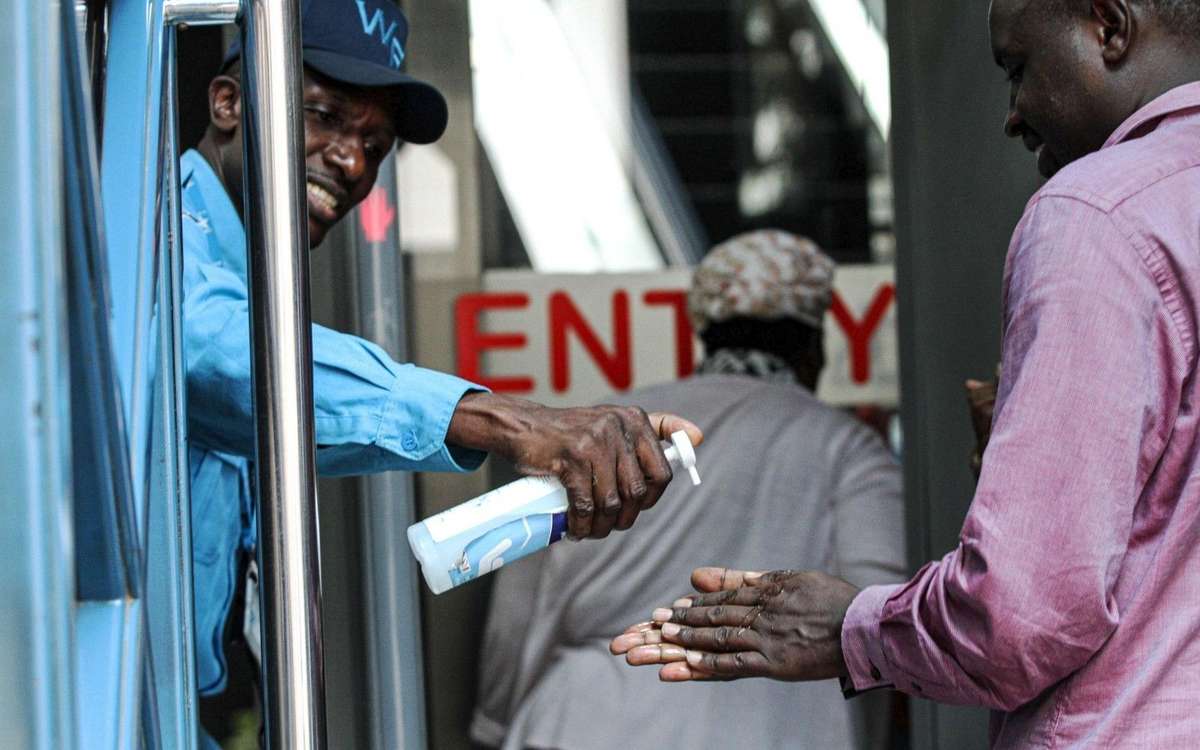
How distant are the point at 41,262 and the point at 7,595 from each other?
17 cm

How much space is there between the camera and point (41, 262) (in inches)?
32.8

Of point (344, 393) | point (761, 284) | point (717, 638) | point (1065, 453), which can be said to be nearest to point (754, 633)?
point (717, 638)

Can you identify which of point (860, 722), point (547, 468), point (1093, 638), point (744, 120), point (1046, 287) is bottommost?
point (860, 722)

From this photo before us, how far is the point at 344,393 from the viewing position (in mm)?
1602

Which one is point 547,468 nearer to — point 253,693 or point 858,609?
point 858,609

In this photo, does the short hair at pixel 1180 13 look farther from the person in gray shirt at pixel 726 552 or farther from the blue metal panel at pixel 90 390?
the person in gray shirt at pixel 726 552

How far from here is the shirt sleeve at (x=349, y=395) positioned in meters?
1.60

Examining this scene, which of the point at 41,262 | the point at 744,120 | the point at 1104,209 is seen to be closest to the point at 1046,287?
the point at 1104,209

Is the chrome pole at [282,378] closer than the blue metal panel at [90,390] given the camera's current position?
No

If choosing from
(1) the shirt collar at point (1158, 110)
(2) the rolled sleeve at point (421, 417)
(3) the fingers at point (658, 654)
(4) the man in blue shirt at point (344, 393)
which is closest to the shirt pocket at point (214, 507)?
(4) the man in blue shirt at point (344, 393)

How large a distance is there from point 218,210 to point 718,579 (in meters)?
0.77

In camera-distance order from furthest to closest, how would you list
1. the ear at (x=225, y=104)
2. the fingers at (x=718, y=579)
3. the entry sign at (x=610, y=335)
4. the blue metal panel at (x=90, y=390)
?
1. the entry sign at (x=610, y=335)
2. the ear at (x=225, y=104)
3. the fingers at (x=718, y=579)
4. the blue metal panel at (x=90, y=390)

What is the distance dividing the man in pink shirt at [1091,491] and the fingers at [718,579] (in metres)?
0.19

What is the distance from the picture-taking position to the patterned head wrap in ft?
12.2
